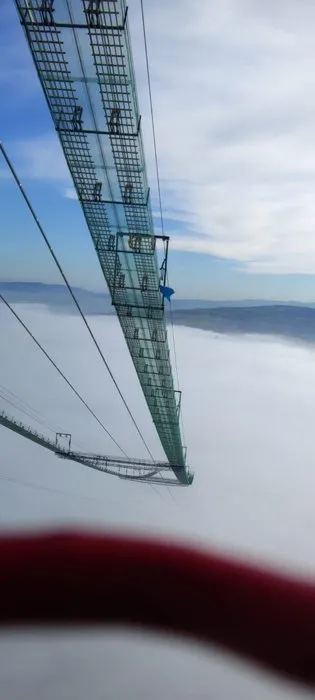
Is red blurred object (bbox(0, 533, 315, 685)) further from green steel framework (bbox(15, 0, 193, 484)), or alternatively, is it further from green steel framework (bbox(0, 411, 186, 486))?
green steel framework (bbox(15, 0, 193, 484))

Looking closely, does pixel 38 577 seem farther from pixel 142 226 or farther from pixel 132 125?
pixel 132 125

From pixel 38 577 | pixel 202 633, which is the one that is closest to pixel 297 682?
pixel 202 633

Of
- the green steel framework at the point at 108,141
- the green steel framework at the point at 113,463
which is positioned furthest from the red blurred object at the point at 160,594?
the green steel framework at the point at 108,141

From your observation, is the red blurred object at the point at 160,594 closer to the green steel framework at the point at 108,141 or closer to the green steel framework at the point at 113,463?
the green steel framework at the point at 113,463

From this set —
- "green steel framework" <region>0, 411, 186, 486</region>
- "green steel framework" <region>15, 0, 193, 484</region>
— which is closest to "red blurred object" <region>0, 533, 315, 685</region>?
"green steel framework" <region>0, 411, 186, 486</region>

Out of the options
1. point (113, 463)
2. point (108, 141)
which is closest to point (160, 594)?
point (113, 463)

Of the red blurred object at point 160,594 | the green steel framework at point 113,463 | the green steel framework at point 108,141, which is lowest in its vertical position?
the red blurred object at point 160,594
